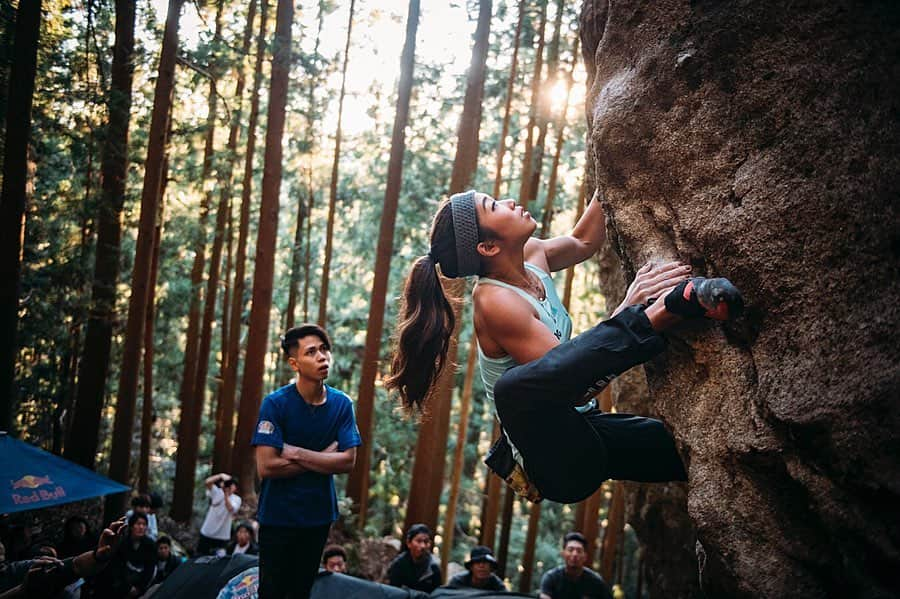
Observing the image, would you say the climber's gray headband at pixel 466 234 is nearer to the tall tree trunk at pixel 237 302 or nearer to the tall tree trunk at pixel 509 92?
the tall tree trunk at pixel 509 92

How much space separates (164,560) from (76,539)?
44.9 inches

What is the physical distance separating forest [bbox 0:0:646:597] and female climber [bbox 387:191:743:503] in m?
5.34

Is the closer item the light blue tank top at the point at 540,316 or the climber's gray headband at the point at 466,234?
the light blue tank top at the point at 540,316

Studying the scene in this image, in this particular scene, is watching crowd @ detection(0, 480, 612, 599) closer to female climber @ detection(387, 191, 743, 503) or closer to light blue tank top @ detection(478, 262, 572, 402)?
female climber @ detection(387, 191, 743, 503)

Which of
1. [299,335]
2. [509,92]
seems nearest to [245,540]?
[299,335]

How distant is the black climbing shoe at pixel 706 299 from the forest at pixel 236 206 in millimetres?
6249

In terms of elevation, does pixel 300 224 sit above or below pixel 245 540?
above

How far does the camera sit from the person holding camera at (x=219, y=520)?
940 cm

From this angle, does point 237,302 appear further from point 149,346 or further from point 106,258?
point 106,258

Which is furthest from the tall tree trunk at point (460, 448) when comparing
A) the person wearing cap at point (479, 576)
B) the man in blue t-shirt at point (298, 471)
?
the man in blue t-shirt at point (298, 471)

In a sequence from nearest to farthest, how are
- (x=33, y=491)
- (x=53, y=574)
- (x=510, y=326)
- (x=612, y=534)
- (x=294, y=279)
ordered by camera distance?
1. (x=510, y=326)
2. (x=53, y=574)
3. (x=33, y=491)
4. (x=612, y=534)
5. (x=294, y=279)

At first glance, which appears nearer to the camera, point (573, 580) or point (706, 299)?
point (706, 299)

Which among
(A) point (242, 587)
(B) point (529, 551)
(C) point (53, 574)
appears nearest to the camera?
(C) point (53, 574)

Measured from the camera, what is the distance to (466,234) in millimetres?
3084
